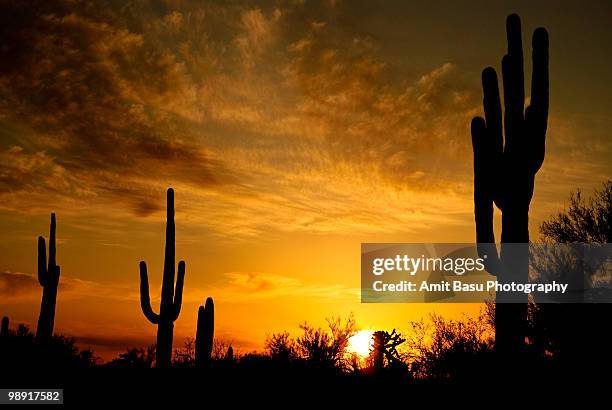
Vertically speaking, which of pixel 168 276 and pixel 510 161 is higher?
pixel 510 161

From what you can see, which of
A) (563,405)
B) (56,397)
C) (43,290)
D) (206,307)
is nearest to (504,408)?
(563,405)

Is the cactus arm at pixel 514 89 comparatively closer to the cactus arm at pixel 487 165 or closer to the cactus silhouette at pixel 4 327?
the cactus arm at pixel 487 165

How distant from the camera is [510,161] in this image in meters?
11.5

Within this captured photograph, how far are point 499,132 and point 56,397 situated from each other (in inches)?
401

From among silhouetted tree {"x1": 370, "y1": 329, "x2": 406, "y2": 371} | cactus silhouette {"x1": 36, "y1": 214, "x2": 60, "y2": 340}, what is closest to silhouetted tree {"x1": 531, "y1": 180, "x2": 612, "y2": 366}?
silhouetted tree {"x1": 370, "y1": 329, "x2": 406, "y2": 371}

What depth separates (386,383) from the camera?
15523 millimetres

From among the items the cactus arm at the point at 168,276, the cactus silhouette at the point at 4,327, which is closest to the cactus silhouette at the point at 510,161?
the cactus arm at the point at 168,276

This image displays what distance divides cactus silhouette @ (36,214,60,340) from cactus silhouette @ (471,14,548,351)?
1485 centimetres

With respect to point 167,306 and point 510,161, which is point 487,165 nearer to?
point 510,161

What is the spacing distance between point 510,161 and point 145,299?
12.4m

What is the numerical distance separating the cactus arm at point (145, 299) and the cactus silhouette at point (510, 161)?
11.3m

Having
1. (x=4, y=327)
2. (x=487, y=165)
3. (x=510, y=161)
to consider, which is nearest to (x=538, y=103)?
(x=510, y=161)

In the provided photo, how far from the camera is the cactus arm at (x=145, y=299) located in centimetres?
1941

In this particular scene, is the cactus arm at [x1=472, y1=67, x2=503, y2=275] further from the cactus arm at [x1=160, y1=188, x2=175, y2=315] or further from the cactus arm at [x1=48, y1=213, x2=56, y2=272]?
the cactus arm at [x1=48, y1=213, x2=56, y2=272]
